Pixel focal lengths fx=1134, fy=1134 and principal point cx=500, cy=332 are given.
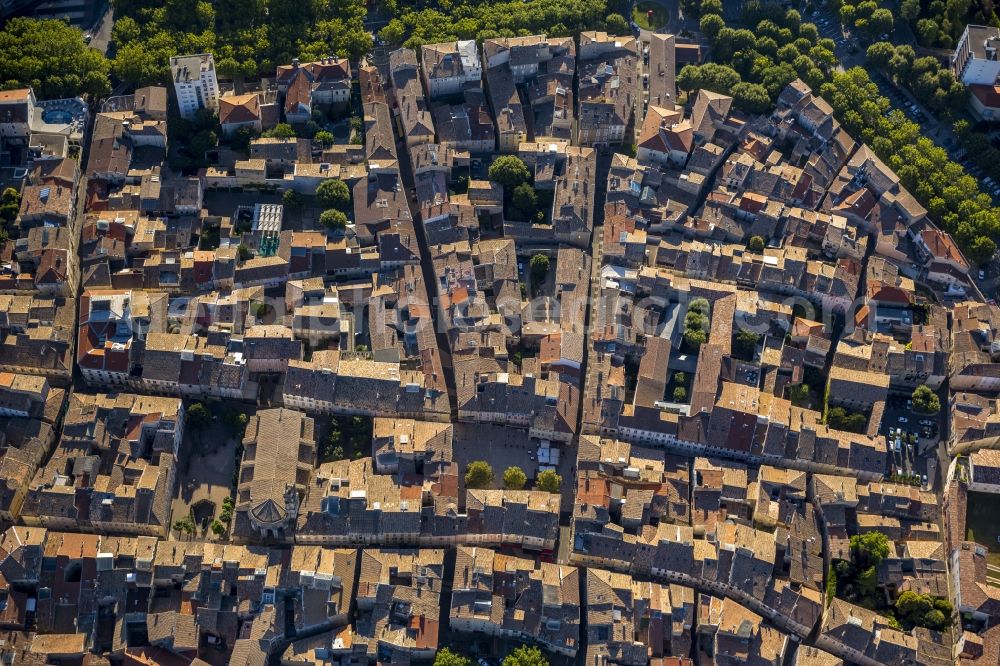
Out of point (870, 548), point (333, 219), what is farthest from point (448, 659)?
point (333, 219)

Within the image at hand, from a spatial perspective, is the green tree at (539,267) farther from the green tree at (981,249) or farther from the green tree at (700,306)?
the green tree at (981,249)

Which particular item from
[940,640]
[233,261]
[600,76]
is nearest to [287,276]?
[233,261]

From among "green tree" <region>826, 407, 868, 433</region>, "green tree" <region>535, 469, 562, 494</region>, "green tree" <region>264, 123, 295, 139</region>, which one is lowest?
"green tree" <region>535, 469, 562, 494</region>

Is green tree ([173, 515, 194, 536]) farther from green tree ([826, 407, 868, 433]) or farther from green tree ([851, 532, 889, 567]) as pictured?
green tree ([826, 407, 868, 433])

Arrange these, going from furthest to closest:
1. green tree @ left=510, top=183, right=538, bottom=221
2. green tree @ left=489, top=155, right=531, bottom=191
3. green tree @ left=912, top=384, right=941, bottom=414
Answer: green tree @ left=489, top=155, right=531, bottom=191
green tree @ left=510, top=183, right=538, bottom=221
green tree @ left=912, top=384, right=941, bottom=414

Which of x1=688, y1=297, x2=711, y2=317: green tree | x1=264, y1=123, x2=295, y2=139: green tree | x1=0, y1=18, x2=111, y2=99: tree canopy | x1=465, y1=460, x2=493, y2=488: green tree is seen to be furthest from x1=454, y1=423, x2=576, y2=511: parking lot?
x1=0, y1=18, x2=111, y2=99: tree canopy

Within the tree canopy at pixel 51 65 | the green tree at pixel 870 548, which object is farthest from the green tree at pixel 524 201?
the tree canopy at pixel 51 65
